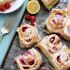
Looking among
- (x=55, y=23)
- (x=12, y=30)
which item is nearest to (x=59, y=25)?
(x=55, y=23)

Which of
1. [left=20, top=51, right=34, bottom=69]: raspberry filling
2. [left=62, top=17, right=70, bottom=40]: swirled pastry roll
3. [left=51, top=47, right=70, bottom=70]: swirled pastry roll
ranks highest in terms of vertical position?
[left=20, top=51, right=34, bottom=69]: raspberry filling

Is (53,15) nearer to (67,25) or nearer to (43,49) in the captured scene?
(67,25)

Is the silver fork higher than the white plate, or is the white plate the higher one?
the white plate

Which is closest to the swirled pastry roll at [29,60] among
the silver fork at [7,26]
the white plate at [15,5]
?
the silver fork at [7,26]

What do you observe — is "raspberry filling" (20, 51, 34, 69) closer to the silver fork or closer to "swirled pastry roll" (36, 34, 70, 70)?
"swirled pastry roll" (36, 34, 70, 70)

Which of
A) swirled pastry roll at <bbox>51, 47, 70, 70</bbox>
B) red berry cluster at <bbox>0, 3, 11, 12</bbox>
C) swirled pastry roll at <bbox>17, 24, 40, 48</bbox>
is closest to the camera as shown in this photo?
swirled pastry roll at <bbox>51, 47, 70, 70</bbox>

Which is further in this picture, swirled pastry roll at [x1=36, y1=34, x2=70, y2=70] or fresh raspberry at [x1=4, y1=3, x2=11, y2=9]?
fresh raspberry at [x1=4, y1=3, x2=11, y2=9]

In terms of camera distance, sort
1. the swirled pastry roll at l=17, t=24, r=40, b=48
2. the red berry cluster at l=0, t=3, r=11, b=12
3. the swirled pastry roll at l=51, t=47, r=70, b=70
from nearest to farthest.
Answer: the swirled pastry roll at l=51, t=47, r=70, b=70
the swirled pastry roll at l=17, t=24, r=40, b=48
the red berry cluster at l=0, t=3, r=11, b=12

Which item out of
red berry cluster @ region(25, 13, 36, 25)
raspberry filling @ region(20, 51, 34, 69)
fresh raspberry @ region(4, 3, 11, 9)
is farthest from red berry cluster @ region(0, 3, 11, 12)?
raspberry filling @ region(20, 51, 34, 69)
